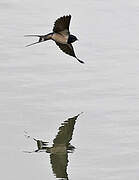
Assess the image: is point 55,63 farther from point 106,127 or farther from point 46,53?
point 106,127

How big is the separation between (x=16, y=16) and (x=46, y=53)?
168 centimetres

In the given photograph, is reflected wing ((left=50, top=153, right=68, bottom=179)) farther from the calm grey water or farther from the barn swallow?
the barn swallow

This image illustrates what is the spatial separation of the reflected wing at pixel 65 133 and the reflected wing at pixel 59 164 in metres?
0.27

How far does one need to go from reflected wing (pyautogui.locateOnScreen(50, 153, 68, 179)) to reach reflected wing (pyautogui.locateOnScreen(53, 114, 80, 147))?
0.27 metres

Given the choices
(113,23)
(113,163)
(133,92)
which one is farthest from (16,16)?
(113,163)

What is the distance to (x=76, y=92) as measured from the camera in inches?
336

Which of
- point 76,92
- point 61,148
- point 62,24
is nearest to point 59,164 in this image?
point 61,148

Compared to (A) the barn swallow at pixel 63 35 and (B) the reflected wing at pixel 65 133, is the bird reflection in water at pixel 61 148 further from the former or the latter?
(A) the barn swallow at pixel 63 35

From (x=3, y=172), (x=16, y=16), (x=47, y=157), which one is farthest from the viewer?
(x=16, y=16)

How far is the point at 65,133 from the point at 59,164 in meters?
0.72

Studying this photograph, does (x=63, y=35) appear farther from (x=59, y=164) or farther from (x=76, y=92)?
(x=59, y=164)

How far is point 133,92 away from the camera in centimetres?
867

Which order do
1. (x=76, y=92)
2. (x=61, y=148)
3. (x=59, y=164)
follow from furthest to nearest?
1. (x=76, y=92)
2. (x=61, y=148)
3. (x=59, y=164)

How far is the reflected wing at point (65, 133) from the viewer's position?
7.41 meters
